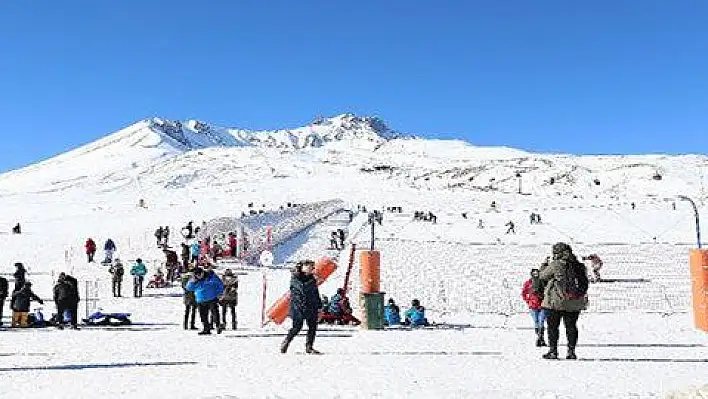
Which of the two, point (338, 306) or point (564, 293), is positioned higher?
point (564, 293)

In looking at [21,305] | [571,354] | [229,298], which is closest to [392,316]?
[229,298]

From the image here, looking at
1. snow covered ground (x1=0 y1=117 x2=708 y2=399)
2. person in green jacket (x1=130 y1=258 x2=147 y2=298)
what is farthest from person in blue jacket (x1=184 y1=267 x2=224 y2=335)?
person in green jacket (x1=130 y1=258 x2=147 y2=298)

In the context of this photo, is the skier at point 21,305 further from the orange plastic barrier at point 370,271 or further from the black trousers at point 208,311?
the orange plastic barrier at point 370,271

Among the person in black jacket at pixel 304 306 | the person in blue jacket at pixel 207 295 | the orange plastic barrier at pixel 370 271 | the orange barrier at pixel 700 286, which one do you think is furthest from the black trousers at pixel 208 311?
the orange barrier at pixel 700 286

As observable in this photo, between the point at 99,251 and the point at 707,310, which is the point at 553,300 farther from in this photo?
the point at 99,251

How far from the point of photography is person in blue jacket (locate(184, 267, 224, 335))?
12812 millimetres

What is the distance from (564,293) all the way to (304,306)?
318cm

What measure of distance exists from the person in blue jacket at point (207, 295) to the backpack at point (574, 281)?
6.00m

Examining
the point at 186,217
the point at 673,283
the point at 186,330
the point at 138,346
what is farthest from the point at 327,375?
the point at 186,217

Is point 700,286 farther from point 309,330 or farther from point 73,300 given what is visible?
point 73,300

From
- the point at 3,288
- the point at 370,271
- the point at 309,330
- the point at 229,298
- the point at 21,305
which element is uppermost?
the point at 370,271

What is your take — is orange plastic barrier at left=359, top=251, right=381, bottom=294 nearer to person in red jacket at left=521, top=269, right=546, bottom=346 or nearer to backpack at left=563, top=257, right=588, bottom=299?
person in red jacket at left=521, top=269, right=546, bottom=346

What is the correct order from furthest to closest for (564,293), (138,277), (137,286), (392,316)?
(137,286)
(138,277)
(392,316)
(564,293)

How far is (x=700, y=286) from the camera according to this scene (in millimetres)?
13578
